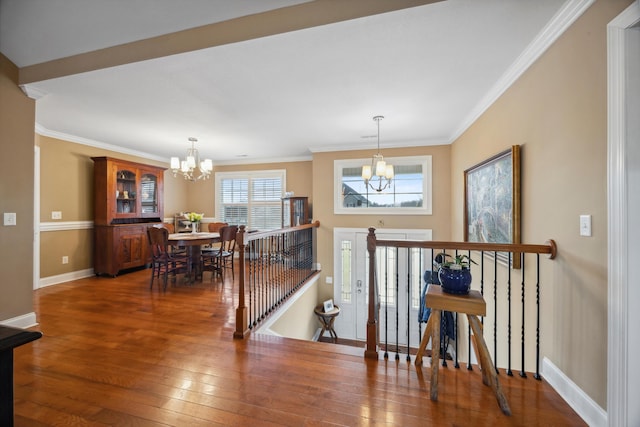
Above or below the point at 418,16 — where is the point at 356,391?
below

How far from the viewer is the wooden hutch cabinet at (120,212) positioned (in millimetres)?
4652

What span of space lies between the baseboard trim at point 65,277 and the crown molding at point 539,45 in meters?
6.77

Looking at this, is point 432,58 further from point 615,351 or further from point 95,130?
point 95,130

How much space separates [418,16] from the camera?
1.76 m

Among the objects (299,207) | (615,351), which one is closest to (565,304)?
(615,351)

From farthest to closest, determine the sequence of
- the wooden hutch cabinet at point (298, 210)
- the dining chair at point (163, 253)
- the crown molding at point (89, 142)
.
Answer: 1. the wooden hutch cabinet at point (298, 210)
2. the crown molding at point (89, 142)
3. the dining chair at point (163, 253)

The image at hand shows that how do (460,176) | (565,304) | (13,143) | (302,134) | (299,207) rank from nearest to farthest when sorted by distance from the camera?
(565,304) → (13,143) → (460,176) → (302,134) → (299,207)

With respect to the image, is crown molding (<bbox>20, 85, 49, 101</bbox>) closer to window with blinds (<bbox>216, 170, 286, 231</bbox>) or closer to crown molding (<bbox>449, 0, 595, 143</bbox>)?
window with blinds (<bbox>216, 170, 286, 231</bbox>)

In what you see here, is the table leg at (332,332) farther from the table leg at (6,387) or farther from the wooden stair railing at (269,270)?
the table leg at (6,387)

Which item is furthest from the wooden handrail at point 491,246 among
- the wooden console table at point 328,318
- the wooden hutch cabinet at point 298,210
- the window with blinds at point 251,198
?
the window with blinds at point 251,198

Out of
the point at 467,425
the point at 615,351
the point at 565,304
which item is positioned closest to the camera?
the point at 615,351

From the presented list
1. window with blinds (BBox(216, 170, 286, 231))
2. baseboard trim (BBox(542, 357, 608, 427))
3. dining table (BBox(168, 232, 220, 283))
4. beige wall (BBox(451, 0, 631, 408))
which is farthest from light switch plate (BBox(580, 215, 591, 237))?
window with blinds (BBox(216, 170, 286, 231))

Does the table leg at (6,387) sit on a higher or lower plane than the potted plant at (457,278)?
lower

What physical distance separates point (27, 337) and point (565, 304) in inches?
110
